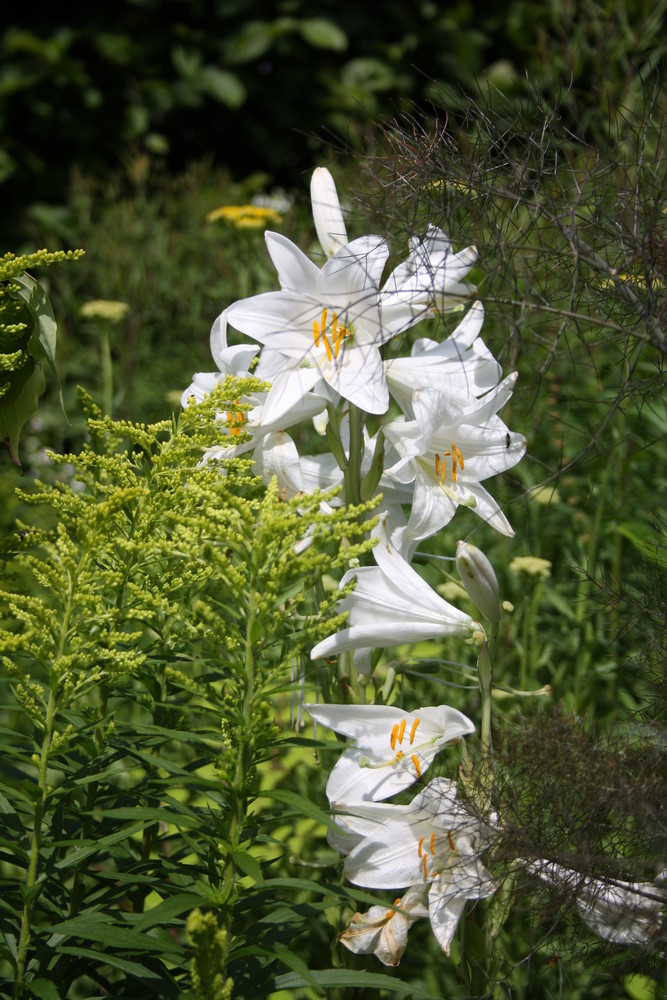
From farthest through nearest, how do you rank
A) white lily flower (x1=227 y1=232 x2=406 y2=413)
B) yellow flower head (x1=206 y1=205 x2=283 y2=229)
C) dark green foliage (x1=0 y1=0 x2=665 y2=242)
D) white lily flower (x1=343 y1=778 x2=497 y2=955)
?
dark green foliage (x1=0 y1=0 x2=665 y2=242) < yellow flower head (x1=206 y1=205 x2=283 y2=229) < white lily flower (x1=227 y1=232 x2=406 y2=413) < white lily flower (x1=343 y1=778 x2=497 y2=955)

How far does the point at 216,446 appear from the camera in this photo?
4.83 feet

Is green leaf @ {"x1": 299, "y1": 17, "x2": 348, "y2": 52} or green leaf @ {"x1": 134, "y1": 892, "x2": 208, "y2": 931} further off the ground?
green leaf @ {"x1": 134, "y1": 892, "x2": 208, "y2": 931}

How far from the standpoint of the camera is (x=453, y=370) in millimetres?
1398

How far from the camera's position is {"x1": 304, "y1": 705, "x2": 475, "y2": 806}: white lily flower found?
4.09 feet

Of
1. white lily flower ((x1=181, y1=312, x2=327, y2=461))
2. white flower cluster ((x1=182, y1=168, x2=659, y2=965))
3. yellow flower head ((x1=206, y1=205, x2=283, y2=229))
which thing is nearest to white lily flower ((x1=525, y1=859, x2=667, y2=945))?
white flower cluster ((x1=182, y1=168, x2=659, y2=965))

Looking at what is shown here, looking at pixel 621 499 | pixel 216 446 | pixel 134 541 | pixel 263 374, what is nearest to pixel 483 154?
pixel 263 374

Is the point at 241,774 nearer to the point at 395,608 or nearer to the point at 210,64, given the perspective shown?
the point at 395,608

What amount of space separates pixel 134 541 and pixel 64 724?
0.86 feet

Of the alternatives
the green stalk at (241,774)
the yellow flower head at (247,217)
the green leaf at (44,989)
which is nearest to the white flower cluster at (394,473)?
the green stalk at (241,774)

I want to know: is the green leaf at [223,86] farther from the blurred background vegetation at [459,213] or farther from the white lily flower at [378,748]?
the white lily flower at [378,748]

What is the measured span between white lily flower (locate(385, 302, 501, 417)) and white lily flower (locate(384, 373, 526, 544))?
2cm

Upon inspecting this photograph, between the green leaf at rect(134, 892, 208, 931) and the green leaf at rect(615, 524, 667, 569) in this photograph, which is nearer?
the green leaf at rect(134, 892, 208, 931)

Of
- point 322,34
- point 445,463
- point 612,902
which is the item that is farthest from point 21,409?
point 322,34

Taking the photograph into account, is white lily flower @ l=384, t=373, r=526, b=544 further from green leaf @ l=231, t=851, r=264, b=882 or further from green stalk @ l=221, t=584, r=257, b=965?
green leaf @ l=231, t=851, r=264, b=882
